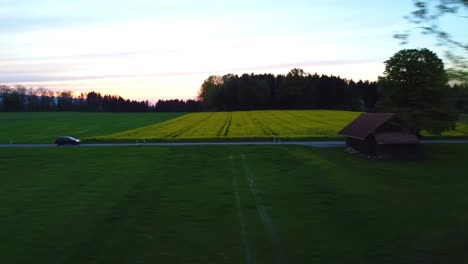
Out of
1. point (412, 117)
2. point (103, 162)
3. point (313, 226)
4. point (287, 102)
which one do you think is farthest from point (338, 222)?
point (287, 102)

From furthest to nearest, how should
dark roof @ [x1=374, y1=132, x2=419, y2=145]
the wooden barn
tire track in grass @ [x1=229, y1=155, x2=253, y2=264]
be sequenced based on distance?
1. the wooden barn
2. dark roof @ [x1=374, y1=132, x2=419, y2=145]
3. tire track in grass @ [x1=229, y1=155, x2=253, y2=264]

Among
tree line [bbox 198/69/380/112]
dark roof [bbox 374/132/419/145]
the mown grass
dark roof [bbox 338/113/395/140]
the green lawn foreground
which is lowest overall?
the green lawn foreground

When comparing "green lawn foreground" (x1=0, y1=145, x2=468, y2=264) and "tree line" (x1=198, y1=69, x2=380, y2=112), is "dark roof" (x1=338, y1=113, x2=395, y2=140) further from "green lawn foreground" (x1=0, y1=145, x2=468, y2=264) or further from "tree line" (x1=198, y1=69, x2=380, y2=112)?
"tree line" (x1=198, y1=69, x2=380, y2=112)

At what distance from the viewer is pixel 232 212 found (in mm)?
21812

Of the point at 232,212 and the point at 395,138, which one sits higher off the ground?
the point at 395,138

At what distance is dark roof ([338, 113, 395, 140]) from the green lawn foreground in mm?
6634

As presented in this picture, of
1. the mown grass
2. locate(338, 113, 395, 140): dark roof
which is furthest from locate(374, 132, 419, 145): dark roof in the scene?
the mown grass

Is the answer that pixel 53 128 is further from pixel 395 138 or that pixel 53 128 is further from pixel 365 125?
pixel 395 138

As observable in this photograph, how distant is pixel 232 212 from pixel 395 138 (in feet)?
105

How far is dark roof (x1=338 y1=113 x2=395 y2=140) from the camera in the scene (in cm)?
5017

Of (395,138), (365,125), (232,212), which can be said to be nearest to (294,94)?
(365,125)

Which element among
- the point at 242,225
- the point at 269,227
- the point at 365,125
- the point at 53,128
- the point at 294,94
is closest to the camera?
the point at 269,227

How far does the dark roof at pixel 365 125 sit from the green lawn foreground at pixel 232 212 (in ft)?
21.8

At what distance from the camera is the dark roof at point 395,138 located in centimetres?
4878
